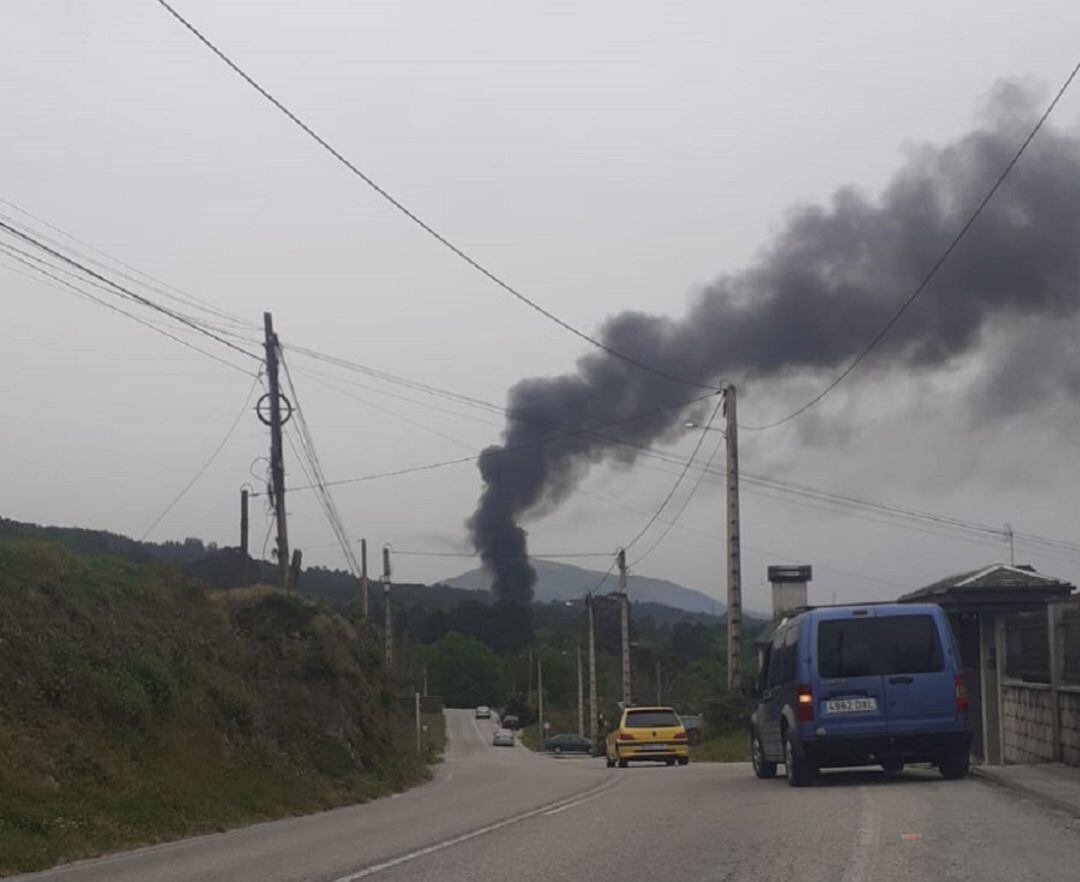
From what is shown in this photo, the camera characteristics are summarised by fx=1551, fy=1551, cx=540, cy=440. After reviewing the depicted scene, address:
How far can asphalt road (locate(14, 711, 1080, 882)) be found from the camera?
Result: 10891 mm

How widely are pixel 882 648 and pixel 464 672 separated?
112 meters

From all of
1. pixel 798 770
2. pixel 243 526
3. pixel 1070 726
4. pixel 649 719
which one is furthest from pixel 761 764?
pixel 243 526

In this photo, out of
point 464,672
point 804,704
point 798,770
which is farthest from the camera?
point 464,672

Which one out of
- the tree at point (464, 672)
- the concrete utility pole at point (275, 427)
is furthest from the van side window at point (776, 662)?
the tree at point (464, 672)

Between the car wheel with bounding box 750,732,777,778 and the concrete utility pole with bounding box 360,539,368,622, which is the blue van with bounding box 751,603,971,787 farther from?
the concrete utility pole with bounding box 360,539,368,622

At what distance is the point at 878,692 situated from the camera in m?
18.1

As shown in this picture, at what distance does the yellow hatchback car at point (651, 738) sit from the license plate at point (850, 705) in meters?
16.6

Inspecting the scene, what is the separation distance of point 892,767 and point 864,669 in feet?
5.24

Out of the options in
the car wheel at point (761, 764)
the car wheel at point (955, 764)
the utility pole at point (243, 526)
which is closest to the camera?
the car wheel at point (955, 764)

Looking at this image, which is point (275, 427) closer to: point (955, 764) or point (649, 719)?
point (649, 719)

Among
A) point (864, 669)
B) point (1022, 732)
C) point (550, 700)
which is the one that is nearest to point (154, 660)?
point (864, 669)

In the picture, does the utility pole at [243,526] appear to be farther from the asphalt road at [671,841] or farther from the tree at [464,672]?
the tree at [464,672]

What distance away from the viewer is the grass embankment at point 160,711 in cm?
1697

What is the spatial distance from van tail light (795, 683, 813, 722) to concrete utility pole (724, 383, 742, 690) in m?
17.8
